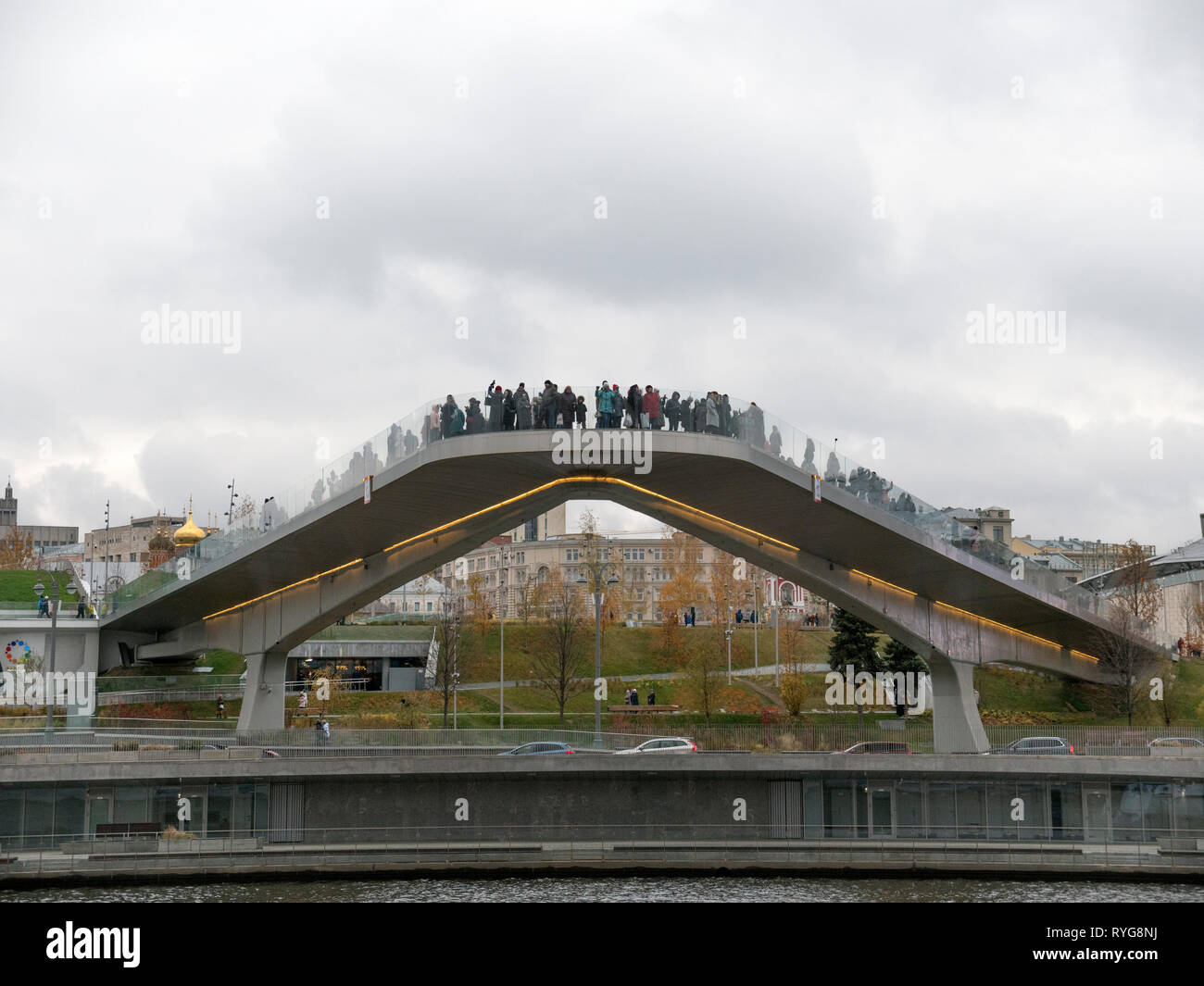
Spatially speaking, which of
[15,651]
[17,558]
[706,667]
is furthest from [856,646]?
[17,558]

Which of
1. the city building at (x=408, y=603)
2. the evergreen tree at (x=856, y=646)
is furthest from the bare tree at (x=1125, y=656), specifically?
the city building at (x=408, y=603)

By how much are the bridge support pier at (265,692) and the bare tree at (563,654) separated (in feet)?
51.2

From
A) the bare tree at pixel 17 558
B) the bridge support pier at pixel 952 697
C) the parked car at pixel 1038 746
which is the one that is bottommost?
the parked car at pixel 1038 746

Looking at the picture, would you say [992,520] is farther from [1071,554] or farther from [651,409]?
[651,409]

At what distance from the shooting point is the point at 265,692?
48.2 meters

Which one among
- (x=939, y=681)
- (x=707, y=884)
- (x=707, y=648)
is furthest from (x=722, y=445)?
(x=707, y=648)

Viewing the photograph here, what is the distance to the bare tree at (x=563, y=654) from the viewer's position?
213ft

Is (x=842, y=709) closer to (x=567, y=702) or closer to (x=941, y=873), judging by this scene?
→ (x=567, y=702)

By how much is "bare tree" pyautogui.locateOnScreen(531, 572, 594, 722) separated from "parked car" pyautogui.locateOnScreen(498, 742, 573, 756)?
75.1ft

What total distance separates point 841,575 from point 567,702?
2478 centimetres

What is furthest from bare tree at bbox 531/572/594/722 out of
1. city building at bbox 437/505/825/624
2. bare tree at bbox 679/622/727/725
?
city building at bbox 437/505/825/624

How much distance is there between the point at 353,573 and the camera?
1852 inches

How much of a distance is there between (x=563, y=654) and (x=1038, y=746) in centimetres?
2778

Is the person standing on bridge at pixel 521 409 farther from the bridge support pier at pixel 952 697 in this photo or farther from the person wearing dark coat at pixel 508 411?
the bridge support pier at pixel 952 697
